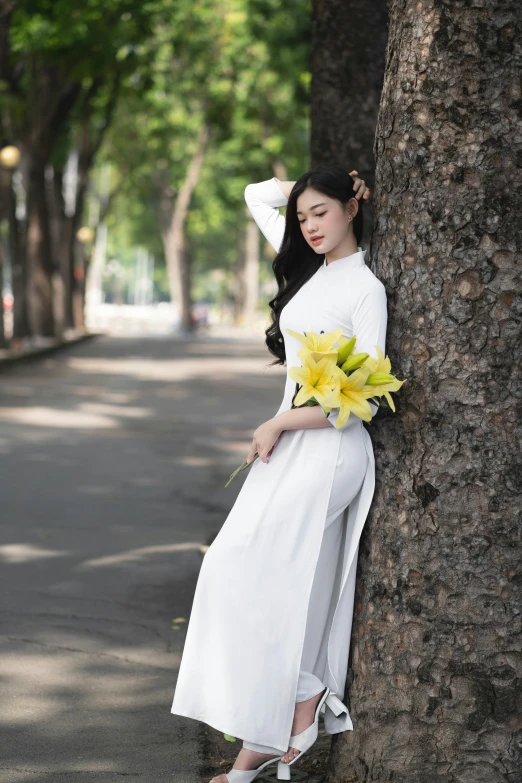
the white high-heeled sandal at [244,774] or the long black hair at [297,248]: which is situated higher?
the long black hair at [297,248]

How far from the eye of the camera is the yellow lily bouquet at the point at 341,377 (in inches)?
141

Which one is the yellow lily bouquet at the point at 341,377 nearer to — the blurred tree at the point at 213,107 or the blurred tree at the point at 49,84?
the blurred tree at the point at 49,84

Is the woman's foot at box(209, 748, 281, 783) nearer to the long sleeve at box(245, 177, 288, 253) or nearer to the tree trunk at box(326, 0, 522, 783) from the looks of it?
the tree trunk at box(326, 0, 522, 783)

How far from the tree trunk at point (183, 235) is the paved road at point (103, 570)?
28555mm

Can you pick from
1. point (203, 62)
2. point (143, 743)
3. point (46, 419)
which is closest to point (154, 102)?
point (203, 62)

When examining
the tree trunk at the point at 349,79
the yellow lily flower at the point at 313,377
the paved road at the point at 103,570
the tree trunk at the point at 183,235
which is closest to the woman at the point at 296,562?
the yellow lily flower at the point at 313,377

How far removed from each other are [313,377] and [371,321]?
236 mm

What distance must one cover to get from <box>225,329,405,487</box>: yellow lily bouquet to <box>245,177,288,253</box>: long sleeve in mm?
754

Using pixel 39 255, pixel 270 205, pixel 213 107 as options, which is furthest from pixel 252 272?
pixel 270 205

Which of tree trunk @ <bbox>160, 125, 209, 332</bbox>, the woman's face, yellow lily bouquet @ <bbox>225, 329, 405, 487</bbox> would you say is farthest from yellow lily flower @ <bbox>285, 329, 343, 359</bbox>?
tree trunk @ <bbox>160, 125, 209, 332</bbox>

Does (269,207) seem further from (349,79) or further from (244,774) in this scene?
(349,79)

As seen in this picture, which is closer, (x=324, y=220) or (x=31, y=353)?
(x=324, y=220)

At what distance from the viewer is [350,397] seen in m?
3.60

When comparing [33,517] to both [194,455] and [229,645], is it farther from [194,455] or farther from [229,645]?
[229,645]
